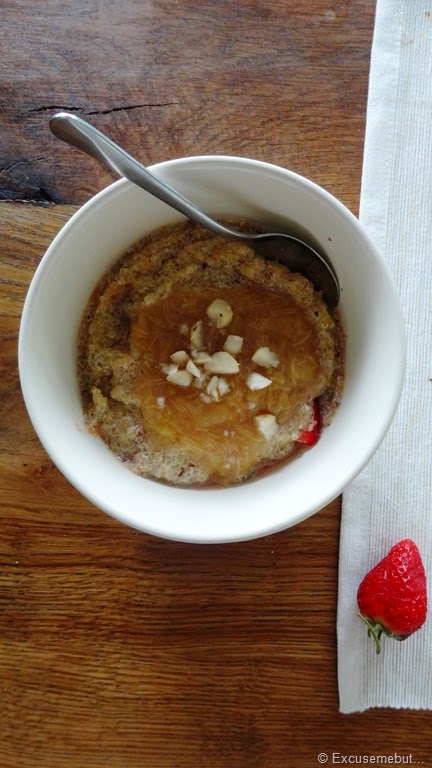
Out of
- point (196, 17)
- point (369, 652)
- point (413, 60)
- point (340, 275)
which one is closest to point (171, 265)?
point (340, 275)

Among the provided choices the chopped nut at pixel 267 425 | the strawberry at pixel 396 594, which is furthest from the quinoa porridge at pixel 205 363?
the strawberry at pixel 396 594

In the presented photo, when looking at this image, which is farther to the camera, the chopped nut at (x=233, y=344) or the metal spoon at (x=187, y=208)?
the chopped nut at (x=233, y=344)

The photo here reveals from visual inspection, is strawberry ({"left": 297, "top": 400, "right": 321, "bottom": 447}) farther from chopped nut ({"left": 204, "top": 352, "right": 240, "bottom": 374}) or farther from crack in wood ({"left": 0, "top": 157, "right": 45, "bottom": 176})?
crack in wood ({"left": 0, "top": 157, "right": 45, "bottom": 176})

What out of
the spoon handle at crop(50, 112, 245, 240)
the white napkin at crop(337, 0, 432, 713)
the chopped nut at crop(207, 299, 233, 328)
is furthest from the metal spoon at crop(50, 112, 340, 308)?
the white napkin at crop(337, 0, 432, 713)

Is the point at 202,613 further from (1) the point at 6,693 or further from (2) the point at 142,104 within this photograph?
(2) the point at 142,104

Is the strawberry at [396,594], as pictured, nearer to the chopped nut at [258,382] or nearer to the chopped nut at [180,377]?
the chopped nut at [258,382]

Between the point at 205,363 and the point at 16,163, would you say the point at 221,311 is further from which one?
the point at 16,163
